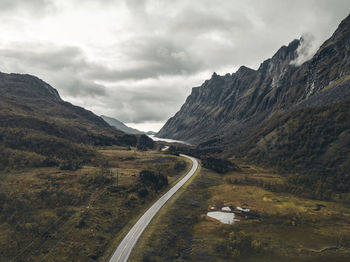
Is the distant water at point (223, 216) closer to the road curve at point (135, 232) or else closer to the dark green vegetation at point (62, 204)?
the road curve at point (135, 232)

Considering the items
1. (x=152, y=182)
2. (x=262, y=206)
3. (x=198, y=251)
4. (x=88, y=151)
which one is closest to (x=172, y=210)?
(x=198, y=251)

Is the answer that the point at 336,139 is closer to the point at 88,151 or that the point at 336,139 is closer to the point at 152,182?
the point at 152,182

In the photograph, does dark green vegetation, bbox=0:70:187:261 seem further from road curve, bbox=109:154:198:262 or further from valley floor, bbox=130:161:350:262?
valley floor, bbox=130:161:350:262

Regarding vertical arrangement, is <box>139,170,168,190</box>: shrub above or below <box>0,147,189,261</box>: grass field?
above

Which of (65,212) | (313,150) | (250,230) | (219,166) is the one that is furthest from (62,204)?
(313,150)

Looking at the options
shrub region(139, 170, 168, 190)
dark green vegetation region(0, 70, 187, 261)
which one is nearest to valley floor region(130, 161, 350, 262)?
dark green vegetation region(0, 70, 187, 261)
